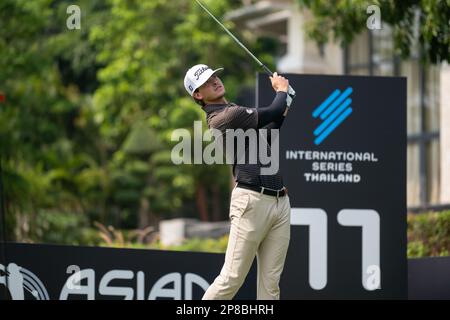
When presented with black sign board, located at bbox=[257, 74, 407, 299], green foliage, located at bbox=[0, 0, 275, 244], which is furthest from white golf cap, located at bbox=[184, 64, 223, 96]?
green foliage, located at bbox=[0, 0, 275, 244]

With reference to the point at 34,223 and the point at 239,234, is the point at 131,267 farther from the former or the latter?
the point at 34,223

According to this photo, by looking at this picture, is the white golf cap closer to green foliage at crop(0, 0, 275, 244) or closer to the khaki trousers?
the khaki trousers

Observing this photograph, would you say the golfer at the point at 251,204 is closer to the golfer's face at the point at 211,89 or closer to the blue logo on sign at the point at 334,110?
the golfer's face at the point at 211,89

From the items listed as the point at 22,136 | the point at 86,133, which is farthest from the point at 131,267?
the point at 86,133

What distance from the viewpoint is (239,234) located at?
23.4ft

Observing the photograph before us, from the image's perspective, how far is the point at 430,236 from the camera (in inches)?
451

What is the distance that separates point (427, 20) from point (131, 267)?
13.4 ft

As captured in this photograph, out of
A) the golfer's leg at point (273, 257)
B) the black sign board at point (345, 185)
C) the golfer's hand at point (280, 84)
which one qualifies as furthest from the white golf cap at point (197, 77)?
the black sign board at point (345, 185)

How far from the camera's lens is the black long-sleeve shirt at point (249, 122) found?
701 cm

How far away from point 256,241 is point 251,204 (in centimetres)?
28

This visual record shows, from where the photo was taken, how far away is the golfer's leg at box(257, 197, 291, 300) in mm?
7215

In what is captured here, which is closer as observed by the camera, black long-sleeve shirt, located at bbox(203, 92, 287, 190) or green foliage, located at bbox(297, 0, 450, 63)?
black long-sleeve shirt, located at bbox(203, 92, 287, 190)

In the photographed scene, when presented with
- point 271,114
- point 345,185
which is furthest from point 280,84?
point 345,185

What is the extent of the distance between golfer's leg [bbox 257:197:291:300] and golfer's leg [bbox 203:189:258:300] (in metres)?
0.14
